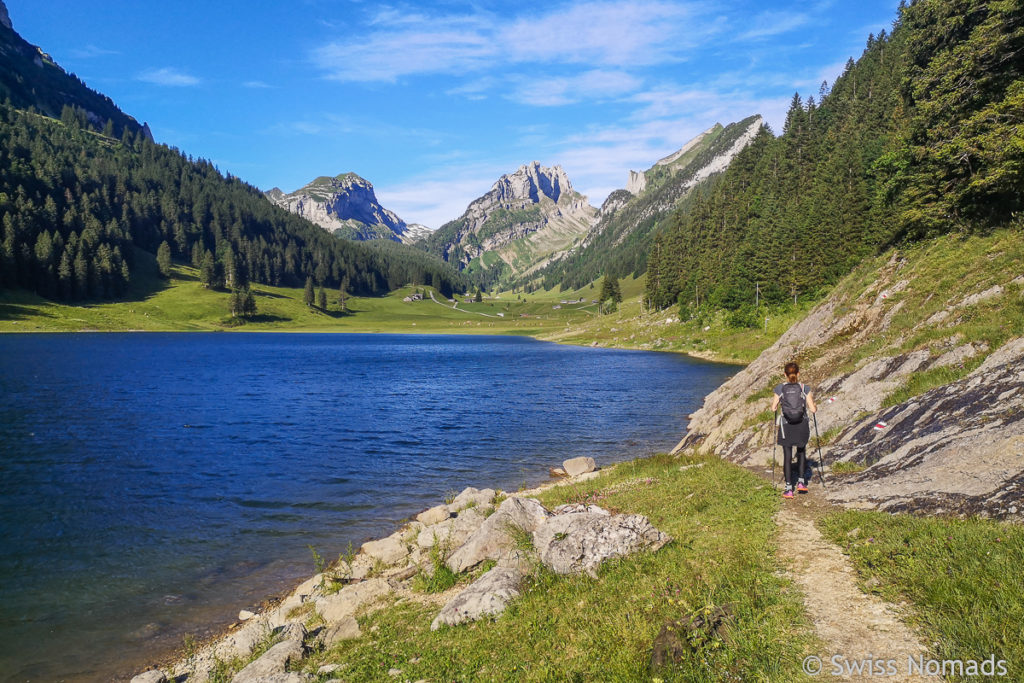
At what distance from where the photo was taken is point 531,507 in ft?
47.8

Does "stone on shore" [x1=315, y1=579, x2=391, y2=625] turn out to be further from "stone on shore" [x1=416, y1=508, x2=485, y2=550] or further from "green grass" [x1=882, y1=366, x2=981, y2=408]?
"green grass" [x1=882, y1=366, x2=981, y2=408]

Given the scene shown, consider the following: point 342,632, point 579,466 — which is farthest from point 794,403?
point 579,466

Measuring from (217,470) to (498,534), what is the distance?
24324mm

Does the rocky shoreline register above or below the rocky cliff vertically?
below

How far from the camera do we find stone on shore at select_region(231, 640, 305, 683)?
1039 centimetres

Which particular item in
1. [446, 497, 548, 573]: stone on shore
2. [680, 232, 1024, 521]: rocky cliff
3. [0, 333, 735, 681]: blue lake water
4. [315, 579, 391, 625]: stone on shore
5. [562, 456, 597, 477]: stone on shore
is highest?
[680, 232, 1024, 521]: rocky cliff

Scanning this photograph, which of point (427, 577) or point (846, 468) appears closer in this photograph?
point (427, 577)

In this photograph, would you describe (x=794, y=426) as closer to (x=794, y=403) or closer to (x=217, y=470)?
(x=794, y=403)

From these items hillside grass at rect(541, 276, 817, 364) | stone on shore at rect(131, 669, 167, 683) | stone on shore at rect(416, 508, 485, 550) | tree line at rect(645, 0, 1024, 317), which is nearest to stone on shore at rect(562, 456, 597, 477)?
stone on shore at rect(416, 508, 485, 550)

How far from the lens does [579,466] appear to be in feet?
90.9

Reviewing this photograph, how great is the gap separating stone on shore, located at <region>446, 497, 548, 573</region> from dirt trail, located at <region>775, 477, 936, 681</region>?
6.25 meters

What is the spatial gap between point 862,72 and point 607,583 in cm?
19245

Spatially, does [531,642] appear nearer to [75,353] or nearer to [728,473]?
[728,473]

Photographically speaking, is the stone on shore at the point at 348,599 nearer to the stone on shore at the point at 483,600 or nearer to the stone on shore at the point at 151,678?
the stone on shore at the point at 151,678
